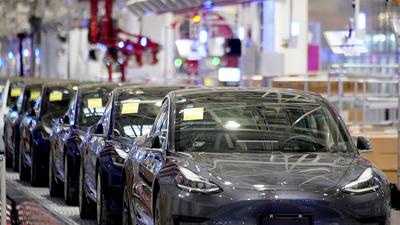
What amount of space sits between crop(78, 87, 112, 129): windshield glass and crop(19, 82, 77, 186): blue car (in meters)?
2.06

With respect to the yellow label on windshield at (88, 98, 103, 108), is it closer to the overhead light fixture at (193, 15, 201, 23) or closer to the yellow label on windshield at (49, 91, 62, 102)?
the yellow label on windshield at (49, 91, 62, 102)

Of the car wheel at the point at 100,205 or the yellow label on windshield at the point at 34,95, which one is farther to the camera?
the yellow label on windshield at the point at 34,95

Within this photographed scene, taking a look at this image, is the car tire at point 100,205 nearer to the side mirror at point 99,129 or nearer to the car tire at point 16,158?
the side mirror at point 99,129

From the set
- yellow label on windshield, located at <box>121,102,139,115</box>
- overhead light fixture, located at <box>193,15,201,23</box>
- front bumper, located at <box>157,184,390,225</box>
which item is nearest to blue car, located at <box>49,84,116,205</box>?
yellow label on windshield, located at <box>121,102,139,115</box>

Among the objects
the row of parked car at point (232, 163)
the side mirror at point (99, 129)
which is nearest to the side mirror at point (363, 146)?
the row of parked car at point (232, 163)

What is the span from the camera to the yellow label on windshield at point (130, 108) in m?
11.8

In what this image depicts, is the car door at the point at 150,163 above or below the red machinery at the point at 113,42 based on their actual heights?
below

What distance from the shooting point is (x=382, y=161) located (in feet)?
47.6

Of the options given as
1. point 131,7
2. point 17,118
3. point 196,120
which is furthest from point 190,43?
point 196,120

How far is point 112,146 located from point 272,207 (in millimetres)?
3919

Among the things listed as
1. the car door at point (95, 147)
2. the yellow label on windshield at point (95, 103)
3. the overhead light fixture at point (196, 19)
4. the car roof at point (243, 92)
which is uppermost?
the overhead light fixture at point (196, 19)

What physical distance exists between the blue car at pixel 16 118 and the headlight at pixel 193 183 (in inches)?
436

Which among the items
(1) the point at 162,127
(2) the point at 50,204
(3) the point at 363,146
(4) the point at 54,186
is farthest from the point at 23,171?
(3) the point at 363,146

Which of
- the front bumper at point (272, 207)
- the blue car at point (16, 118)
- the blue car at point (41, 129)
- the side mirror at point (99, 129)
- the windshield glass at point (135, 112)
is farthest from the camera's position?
the blue car at point (16, 118)
